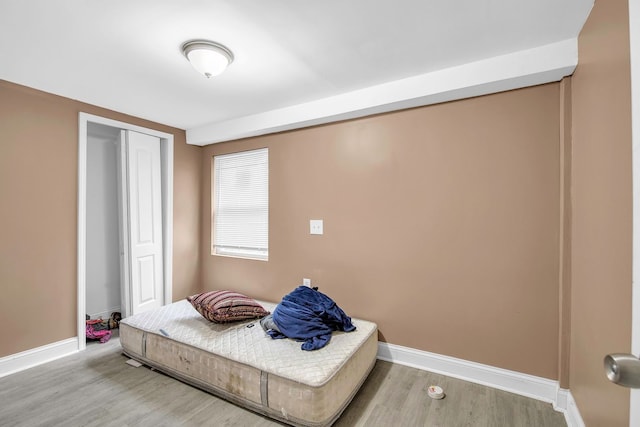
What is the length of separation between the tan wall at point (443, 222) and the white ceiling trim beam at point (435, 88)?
0.37ft

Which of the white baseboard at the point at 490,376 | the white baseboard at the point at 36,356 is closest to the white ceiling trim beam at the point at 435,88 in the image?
the white baseboard at the point at 490,376

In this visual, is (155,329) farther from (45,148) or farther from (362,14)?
(362,14)

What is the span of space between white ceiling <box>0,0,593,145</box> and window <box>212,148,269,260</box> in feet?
3.06

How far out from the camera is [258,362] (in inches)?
76.8

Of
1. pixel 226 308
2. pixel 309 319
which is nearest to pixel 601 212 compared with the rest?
pixel 309 319

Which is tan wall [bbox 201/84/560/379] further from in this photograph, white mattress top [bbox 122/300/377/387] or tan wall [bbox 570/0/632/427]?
white mattress top [bbox 122/300/377/387]

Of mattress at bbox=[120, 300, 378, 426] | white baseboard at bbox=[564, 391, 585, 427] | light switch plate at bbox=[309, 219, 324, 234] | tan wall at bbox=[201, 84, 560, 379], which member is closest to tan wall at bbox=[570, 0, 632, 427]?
white baseboard at bbox=[564, 391, 585, 427]

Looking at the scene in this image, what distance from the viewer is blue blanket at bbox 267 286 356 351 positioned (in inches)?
87.6

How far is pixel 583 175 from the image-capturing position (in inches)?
67.5

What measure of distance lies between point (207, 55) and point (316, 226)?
1.76m

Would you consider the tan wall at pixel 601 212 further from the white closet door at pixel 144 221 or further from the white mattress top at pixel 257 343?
the white closet door at pixel 144 221

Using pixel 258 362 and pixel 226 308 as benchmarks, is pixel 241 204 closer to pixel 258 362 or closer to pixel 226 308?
pixel 226 308

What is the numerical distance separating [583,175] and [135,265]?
13.3ft

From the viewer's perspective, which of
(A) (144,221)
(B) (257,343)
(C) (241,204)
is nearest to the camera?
(B) (257,343)
